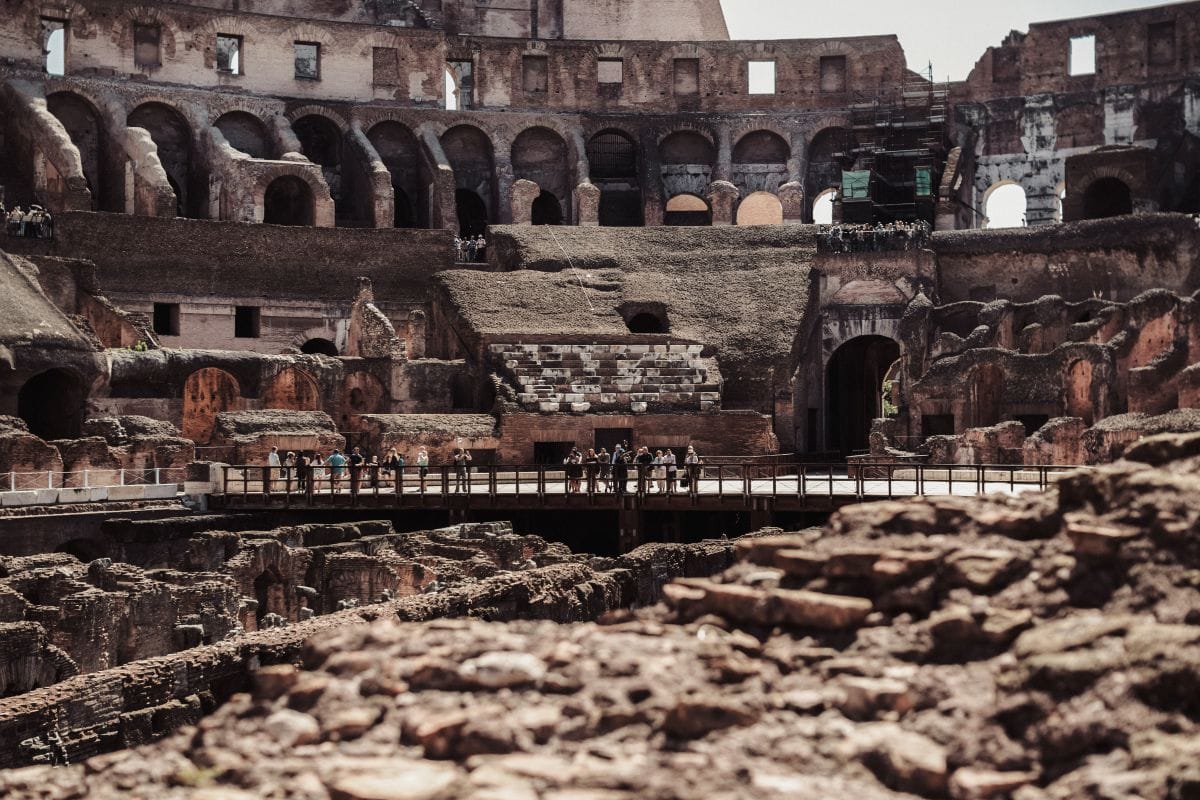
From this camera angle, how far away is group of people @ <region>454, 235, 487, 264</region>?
46.4 m

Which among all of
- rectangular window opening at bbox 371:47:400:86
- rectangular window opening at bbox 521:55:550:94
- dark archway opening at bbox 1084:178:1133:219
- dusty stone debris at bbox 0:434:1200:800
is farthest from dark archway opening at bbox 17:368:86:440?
dark archway opening at bbox 1084:178:1133:219

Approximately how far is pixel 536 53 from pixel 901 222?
1676 cm

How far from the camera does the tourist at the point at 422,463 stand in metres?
26.9

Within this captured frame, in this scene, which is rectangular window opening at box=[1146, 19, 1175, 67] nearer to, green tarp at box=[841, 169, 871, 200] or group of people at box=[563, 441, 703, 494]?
green tarp at box=[841, 169, 871, 200]

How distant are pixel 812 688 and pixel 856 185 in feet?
139

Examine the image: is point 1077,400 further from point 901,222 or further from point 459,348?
point 459,348

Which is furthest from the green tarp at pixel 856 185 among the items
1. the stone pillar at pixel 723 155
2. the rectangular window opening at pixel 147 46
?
the rectangular window opening at pixel 147 46

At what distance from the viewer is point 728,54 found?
55875mm

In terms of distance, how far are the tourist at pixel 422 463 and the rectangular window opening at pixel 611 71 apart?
86.9ft

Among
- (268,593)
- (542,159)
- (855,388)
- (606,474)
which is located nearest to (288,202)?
(542,159)

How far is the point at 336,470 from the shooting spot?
2814cm

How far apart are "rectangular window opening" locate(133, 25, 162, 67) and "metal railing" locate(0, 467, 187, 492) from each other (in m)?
26.0

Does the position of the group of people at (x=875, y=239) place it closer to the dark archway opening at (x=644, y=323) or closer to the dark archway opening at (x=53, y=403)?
the dark archway opening at (x=644, y=323)

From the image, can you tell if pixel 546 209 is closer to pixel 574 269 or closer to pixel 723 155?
pixel 723 155
